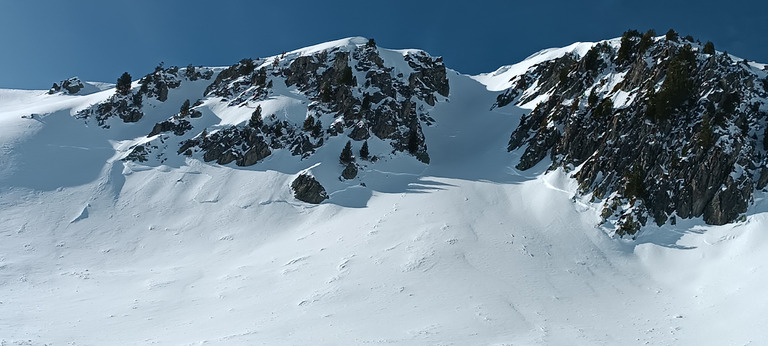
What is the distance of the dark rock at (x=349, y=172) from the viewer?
48.4m

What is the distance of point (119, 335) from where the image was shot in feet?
77.2

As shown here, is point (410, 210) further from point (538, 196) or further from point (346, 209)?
point (538, 196)

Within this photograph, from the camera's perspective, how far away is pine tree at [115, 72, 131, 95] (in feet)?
219

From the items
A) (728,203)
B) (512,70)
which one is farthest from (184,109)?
(728,203)

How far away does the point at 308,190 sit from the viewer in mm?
45250

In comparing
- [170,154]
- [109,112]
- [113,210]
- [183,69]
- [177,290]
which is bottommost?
[177,290]

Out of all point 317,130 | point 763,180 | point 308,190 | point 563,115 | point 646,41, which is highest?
point 646,41

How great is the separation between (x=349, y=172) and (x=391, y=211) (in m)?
10.4

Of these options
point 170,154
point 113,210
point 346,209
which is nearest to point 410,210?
point 346,209

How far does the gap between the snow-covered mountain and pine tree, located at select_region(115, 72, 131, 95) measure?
99 centimetres

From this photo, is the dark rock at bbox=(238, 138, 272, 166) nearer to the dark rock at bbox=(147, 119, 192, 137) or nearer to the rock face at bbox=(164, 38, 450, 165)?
the rock face at bbox=(164, 38, 450, 165)

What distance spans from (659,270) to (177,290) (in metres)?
33.7

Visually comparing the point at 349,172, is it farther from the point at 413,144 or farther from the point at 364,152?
the point at 413,144

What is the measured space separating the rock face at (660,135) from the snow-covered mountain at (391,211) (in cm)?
19
